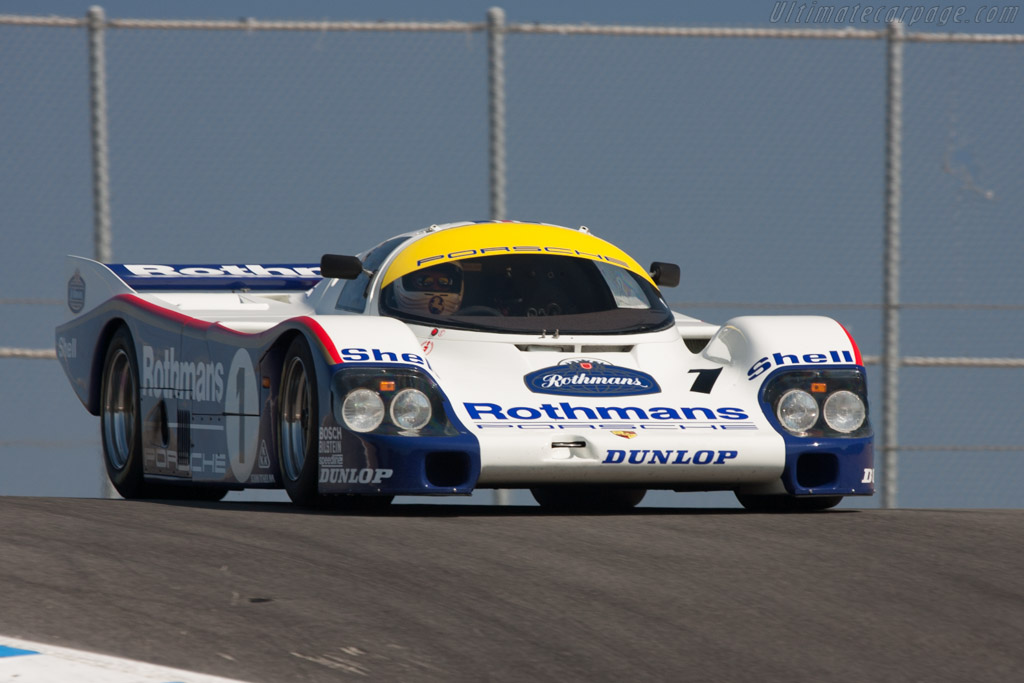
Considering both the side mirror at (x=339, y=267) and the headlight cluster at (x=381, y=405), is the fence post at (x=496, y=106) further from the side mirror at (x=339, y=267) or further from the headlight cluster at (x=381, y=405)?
the headlight cluster at (x=381, y=405)

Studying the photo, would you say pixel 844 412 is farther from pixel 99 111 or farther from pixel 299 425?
pixel 99 111

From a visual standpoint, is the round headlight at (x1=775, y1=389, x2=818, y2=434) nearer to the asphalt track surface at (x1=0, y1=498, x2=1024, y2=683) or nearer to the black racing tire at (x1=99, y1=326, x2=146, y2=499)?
the asphalt track surface at (x1=0, y1=498, x2=1024, y2=683)

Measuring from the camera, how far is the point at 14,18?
29.8ft

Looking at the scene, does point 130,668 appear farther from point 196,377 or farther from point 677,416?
point 196,377

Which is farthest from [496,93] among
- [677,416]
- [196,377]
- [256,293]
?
[677,416]

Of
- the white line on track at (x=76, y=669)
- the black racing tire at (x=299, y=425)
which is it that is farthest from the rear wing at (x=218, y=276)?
the white line on track at (x=76, y=669)

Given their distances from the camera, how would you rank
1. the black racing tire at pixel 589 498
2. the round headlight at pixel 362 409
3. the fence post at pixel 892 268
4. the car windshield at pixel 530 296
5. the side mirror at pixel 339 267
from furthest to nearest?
the fence post at pixel 892 268 → the black racing tire at pixel 589 498 → the side mirror at pixel 339 267 → the car windshield at pixel 530 296 → the round headlight at pixel 362 409

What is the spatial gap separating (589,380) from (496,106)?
280 cm

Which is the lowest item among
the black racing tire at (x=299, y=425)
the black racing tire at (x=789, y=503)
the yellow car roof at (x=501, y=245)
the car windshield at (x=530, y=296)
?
the black racing tire at (x=789, y=503)

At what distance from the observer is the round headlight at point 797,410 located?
21.8 feet

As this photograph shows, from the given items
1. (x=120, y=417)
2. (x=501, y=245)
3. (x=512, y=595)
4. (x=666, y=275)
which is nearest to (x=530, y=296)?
(x=501, y=245)

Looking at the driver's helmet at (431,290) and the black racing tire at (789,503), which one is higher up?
the driver's helmet at (431,290)

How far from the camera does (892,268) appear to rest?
9312mm

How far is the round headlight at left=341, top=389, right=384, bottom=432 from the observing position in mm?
6199
